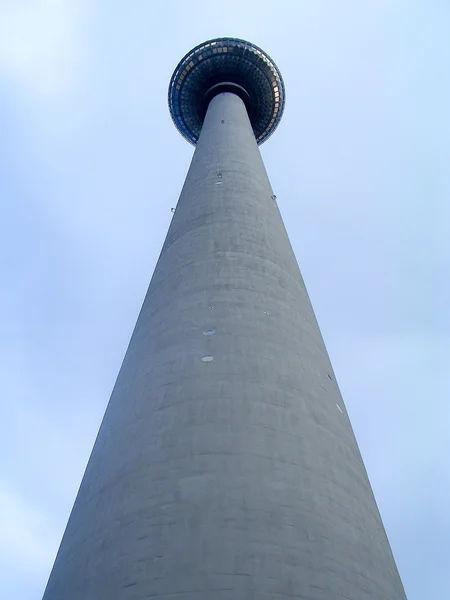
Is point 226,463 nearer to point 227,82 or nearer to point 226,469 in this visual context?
point 226,469

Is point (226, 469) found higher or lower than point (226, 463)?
lower

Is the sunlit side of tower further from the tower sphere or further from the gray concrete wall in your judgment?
the tower sphere

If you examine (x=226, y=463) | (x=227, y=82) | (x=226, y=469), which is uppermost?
(x=227, y=82)

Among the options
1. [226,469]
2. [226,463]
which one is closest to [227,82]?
[226,463]

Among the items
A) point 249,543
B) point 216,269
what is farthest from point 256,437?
point 216,269

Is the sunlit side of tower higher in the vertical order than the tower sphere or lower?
lower

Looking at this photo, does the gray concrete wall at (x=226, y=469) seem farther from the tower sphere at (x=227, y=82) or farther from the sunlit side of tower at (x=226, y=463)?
the tower sphere at (x=227, y=82)

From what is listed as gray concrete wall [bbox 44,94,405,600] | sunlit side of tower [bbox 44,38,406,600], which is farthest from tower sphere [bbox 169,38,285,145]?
gray concrete wall [bbox 44,94,405,600]
